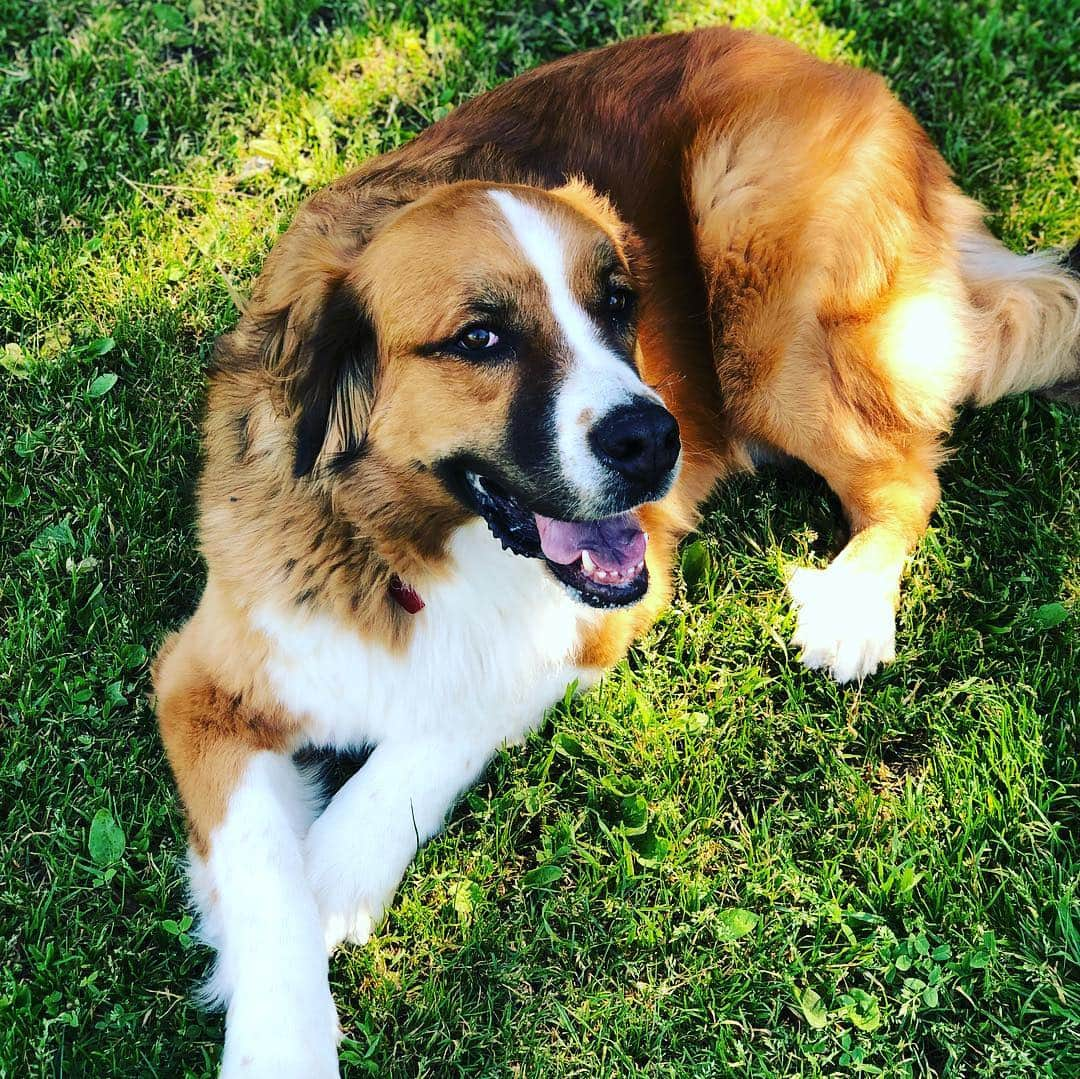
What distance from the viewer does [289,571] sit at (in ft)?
8.86

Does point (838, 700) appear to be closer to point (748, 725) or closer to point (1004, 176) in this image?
point (748, 725)

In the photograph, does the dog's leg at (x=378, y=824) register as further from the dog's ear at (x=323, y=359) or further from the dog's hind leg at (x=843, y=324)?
the dog's hind leg at (x=843, y=324)

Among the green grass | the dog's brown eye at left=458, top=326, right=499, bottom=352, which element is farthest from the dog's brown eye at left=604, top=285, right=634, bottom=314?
the green grass

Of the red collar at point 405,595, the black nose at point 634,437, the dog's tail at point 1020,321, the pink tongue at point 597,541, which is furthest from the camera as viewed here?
the dog's tail at point 1020,321

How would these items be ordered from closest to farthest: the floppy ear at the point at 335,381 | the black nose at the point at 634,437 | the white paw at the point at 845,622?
the black nose at the point at 634,437
the floppy ear at the point at 335,381
the white paw at the point at 845,622

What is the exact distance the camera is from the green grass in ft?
8.75

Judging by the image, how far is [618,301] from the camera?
2.72 meters

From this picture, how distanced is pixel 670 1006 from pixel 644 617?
1091 mm

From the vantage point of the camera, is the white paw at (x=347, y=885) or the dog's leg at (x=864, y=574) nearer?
the white paw at (x=347, y=885)

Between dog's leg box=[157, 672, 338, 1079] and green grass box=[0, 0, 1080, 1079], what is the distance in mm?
170

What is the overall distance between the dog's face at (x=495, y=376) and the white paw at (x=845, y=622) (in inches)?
41.2

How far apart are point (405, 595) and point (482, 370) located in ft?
2.08

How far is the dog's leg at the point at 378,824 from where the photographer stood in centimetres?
271

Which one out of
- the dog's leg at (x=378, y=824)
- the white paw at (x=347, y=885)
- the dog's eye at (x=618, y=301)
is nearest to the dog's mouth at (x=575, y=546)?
the dog's eye at (x=618, y=301)
